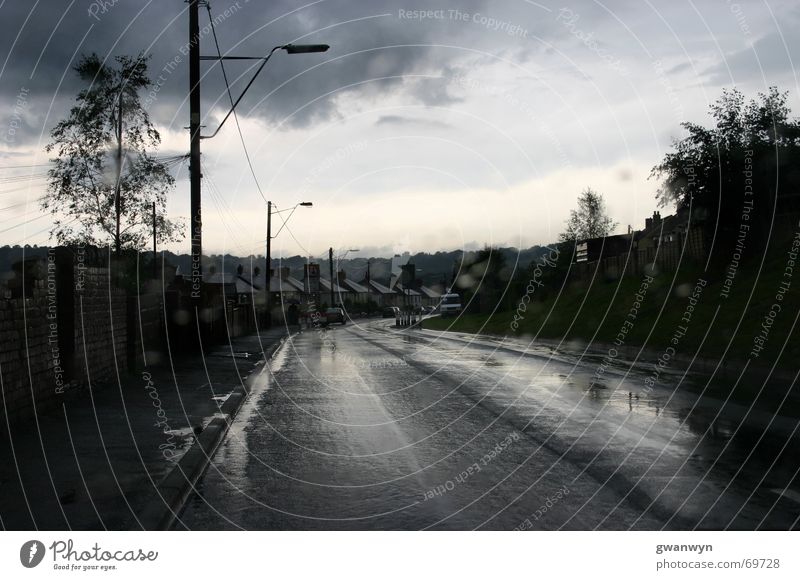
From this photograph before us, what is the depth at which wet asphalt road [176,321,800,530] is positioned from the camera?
5.97 m

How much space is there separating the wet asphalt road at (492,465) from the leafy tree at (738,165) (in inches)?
706

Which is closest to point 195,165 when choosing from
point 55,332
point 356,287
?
point 55,332

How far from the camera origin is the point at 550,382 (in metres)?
15.9

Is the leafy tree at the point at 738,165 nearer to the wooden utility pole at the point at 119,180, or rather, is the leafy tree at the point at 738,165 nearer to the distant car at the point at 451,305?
the wooden utility pole at the point at 119,180

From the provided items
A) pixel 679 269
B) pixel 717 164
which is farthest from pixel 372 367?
pixel 679 269

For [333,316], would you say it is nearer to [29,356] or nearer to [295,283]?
[29,356]

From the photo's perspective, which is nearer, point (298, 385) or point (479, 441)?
point (479, 441)

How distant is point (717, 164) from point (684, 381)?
15873 millimetres

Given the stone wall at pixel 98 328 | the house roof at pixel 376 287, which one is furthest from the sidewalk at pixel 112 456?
the house roof at pixel 376 287

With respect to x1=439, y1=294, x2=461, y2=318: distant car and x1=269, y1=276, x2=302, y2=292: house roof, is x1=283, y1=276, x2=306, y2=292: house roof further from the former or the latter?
x1=439, y1=294, x2=461, y2=318: distant car

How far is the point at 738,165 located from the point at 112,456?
1038 inches

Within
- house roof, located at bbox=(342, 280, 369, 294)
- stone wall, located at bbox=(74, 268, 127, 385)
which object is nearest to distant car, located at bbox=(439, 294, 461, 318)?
stone wall, located at bbox=(74, 268, 127, 385)

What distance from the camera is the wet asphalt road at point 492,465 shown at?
5.97 meters

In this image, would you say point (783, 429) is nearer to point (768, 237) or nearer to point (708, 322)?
point (708, 322)
